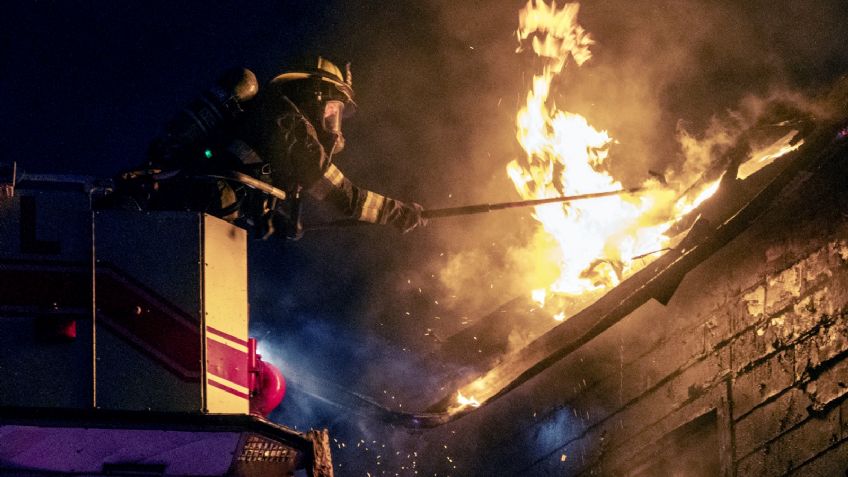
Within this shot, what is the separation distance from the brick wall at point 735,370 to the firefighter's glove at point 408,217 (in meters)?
2.02

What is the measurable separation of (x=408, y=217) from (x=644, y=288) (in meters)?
2.08

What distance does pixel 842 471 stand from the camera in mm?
5793

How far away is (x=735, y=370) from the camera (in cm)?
689

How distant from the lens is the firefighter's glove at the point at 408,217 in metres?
8.05

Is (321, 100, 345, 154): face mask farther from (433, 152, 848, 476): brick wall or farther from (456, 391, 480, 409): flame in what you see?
(456, 391, 480, 409): flame

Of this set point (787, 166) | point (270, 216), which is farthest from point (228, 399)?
point (787, 166)

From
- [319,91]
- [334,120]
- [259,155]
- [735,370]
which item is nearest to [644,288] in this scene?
[735,370]

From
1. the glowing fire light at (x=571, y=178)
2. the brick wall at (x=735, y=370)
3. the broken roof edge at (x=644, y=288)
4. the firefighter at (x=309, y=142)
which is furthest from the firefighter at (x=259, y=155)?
the brick wall at (x=735, y=370)

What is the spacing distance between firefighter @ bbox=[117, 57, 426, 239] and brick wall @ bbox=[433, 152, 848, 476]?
247cm

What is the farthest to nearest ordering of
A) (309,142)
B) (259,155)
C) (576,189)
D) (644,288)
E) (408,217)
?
(576,189) → (408,217) → (644,288) → (309,142) → (259,155)

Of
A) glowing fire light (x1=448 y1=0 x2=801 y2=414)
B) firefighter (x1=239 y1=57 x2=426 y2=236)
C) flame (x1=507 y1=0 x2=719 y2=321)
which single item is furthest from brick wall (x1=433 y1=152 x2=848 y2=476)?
firefighter (x1=239 y1=57 x2=426 y2=236)

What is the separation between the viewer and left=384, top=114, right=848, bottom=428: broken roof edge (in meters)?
6.57

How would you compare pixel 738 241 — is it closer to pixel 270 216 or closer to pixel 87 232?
pixel 270 216

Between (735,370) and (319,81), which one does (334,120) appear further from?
(735,370)
